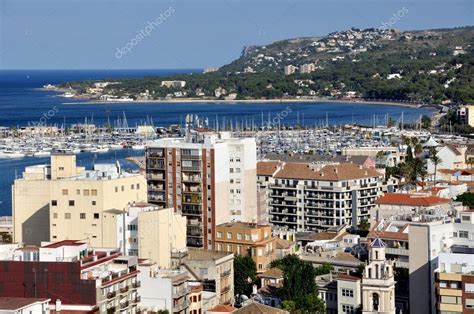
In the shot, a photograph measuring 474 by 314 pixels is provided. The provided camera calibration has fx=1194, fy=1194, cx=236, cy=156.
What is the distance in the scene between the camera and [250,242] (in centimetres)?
2345

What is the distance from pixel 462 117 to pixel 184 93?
61930mm

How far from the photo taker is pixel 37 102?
11981 cm

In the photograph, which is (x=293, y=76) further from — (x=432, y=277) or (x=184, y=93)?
(x=432, y=277)

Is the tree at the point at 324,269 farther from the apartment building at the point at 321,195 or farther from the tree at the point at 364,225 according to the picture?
the apartment building at the point at 321,195

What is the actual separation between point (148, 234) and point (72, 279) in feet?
16.1

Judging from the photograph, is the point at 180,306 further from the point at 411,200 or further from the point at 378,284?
the point at 411,200

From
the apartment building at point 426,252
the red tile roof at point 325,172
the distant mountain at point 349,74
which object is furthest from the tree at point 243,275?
the distant mountain at point 349,74

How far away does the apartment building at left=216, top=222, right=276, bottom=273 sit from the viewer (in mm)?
23250

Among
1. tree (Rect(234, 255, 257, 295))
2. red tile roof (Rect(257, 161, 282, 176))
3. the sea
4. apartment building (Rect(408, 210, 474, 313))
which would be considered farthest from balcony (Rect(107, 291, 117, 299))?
the sea

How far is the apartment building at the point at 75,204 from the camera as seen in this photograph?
70.8ft

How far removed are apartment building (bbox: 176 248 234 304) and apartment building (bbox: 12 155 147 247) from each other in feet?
4.67

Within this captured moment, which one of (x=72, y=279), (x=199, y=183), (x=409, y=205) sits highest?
(x=199, y=183)

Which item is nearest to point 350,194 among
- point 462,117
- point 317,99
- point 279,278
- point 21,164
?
point 279,278

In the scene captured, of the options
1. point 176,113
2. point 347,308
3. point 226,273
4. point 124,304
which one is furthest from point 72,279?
point 176,113
